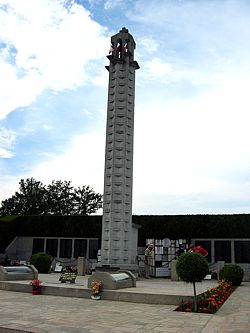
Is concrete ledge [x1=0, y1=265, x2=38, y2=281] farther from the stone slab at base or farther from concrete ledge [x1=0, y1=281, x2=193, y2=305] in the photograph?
the stone slab at base

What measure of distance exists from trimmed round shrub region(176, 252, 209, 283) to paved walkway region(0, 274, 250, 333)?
106 centimetres

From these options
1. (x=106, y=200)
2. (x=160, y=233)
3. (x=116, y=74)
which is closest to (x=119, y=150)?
(x=106, y=200)

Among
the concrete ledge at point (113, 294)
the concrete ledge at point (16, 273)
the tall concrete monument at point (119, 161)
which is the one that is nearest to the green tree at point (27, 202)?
the tall concrete monument at point (119, 161)

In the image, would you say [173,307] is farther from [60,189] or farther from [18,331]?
[60,189]

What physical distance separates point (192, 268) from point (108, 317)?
9.35 ft

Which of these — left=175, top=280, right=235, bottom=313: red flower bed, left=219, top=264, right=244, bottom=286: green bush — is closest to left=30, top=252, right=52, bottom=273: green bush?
left=219, top=264, right=244, bottom=286: green bush

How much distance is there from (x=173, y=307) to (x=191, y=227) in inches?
672

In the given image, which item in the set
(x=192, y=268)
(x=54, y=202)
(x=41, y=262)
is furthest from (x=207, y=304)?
(x=54, y=202)

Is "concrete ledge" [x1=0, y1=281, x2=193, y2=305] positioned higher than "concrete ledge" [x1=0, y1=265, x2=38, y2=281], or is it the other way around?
"concrete ledge" [x1=0, y1=265, x2=38, y2=281]

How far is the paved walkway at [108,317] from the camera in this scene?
872 centimetres

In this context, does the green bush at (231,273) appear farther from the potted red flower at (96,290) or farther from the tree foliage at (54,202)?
the tree foliage at (54,202)

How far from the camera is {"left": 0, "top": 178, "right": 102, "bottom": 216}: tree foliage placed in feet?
168

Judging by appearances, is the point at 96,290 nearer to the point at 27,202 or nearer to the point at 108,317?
the point at 108,317

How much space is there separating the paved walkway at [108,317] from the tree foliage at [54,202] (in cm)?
3804
